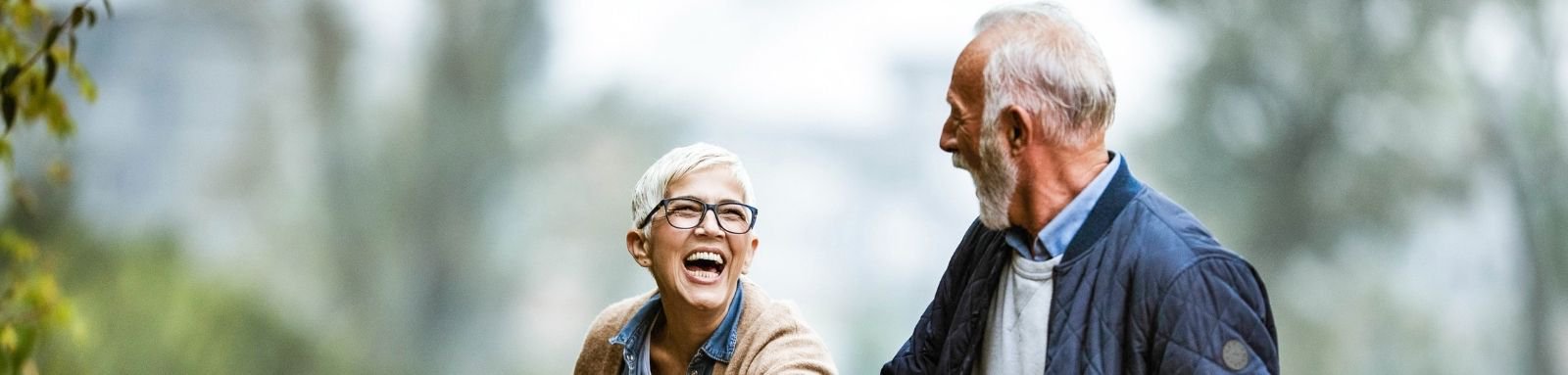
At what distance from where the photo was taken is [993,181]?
6.61 feet

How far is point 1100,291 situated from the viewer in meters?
1.90

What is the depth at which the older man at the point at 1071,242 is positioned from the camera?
1783mm

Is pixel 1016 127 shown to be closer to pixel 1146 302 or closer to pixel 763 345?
pixel 1146 302

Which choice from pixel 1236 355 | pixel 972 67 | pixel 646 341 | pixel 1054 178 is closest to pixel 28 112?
pixel 646 341

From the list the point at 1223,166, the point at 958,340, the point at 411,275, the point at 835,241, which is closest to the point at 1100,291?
the point at 958,340

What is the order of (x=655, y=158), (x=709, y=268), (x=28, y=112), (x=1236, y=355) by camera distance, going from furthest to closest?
(x=655, y=158) < (x=28, y=112) < (x=709, y=268) < (x=1236, y=355)

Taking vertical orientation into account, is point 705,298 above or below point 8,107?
below

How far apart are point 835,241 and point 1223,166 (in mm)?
2346

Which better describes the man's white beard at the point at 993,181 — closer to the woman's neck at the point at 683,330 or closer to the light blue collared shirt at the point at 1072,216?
the light blue collared shirt at the point at 1072,216

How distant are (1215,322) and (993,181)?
0.39 metres

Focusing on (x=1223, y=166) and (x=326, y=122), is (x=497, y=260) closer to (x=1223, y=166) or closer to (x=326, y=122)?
(x=326, y=122)

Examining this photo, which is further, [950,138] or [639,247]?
[639,247]

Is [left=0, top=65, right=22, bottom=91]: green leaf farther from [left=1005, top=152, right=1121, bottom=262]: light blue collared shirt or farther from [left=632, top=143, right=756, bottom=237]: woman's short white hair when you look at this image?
[left=1005, top=152, right=1121, bottom=262]: light blue collared shirt

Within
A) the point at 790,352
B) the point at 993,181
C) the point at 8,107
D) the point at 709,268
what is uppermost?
the point at 8,107
